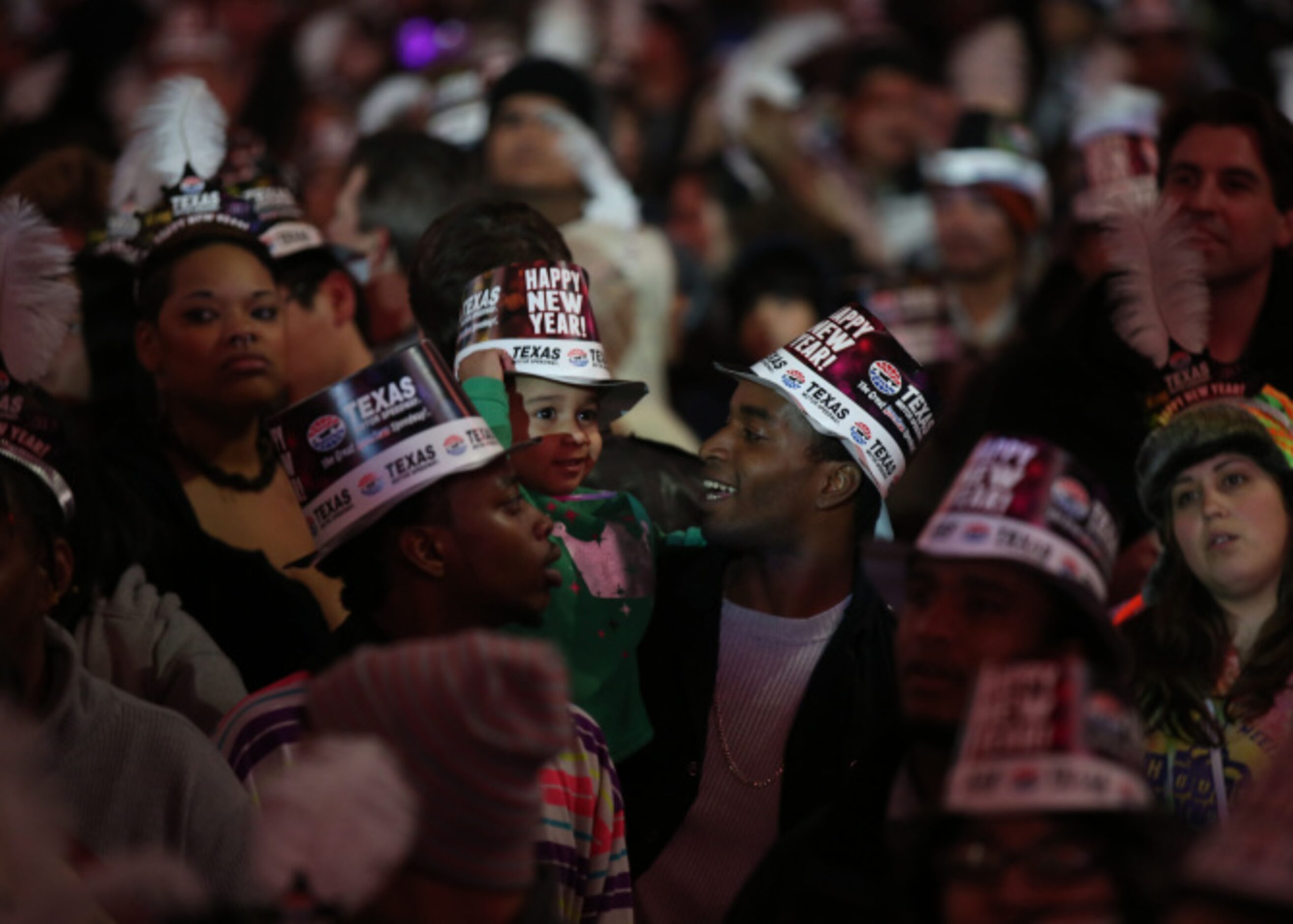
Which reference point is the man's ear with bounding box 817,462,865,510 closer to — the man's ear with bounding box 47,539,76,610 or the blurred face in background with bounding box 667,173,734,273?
the man's ear with bounding box 47,539,76,610

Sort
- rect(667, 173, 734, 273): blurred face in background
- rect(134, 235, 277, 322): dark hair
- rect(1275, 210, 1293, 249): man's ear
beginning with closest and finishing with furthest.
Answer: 1. rect(134, 235, 277, 322): dark hair
2. rect(1275, 210, 1293, 249): man's ear
3. rect(667, 173, 734, 273): blurred face in background

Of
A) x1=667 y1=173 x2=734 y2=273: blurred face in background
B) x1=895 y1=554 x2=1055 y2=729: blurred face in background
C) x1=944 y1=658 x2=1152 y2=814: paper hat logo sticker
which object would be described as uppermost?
x1=667 y1=173 x2=734 y2=273: blurred face in background

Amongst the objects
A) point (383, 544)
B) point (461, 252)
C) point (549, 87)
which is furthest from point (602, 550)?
point (549, 87)

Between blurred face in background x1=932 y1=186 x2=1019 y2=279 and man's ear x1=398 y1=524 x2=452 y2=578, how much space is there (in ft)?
14.3

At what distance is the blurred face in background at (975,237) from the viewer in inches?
310

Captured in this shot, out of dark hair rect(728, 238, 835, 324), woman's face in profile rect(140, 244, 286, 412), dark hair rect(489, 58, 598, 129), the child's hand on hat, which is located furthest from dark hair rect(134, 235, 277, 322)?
dark hair rect(728, 238, 835, 324)

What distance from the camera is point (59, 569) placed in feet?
13.3

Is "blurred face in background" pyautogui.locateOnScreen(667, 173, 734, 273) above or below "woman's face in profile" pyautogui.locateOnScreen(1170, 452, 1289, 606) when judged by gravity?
above

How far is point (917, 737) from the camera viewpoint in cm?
345

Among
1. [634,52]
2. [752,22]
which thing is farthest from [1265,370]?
[752,22]

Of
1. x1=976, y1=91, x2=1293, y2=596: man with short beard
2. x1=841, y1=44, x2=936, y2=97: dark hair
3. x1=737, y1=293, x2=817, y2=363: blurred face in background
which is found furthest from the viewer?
x1=841, y1=44, x2=936, y2=97: dark hair

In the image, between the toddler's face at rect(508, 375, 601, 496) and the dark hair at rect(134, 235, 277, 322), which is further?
the dark hair at rect(134, 235, 277, 322)

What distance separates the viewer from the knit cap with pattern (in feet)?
9.51

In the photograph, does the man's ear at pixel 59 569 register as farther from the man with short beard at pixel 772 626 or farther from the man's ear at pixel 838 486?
the man's ear at pixel 838 486
